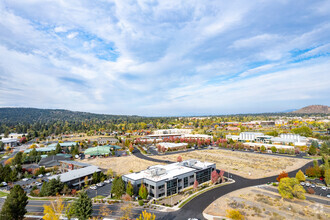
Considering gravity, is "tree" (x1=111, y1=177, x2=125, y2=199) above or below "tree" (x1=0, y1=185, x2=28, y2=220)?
Answer: below

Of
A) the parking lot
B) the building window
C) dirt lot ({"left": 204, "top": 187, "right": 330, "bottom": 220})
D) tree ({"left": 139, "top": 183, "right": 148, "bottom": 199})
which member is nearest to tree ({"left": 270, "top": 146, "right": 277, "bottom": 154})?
dirt lot ({"left": 204, "top": 187, "right": 330, "bottom": 220})

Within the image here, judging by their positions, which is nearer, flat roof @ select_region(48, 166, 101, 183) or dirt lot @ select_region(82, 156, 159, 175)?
flat roof @ select_region(48, 166, 101, 183)

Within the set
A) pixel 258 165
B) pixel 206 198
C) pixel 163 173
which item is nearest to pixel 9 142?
pixel 163 173

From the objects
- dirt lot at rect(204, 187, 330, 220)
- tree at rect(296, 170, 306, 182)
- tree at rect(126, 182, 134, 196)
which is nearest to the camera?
dirt lot at rect(204, 187, 330, 220)

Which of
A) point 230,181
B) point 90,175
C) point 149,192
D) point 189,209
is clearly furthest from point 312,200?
point 90,175

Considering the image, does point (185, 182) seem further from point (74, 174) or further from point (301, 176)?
point (74, 174)

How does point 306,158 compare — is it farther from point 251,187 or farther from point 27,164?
point 27,164

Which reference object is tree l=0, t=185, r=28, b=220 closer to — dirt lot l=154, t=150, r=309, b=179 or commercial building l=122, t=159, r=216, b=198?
commercial building l=122, t=159, r=216, b=198

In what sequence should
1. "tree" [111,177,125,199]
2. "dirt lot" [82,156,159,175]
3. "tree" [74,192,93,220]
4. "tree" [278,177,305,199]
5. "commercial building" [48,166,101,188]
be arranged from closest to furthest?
"tree" [74,192,93,220], "tree" [278,177,305,199], "tree" [111,177,125,199], "commercial building" [48,166,101,188], "dirt lot" [82,156,159,175]

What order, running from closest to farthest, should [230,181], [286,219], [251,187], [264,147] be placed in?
[286,219] < [251,187] < [230,181] < [264,147]
